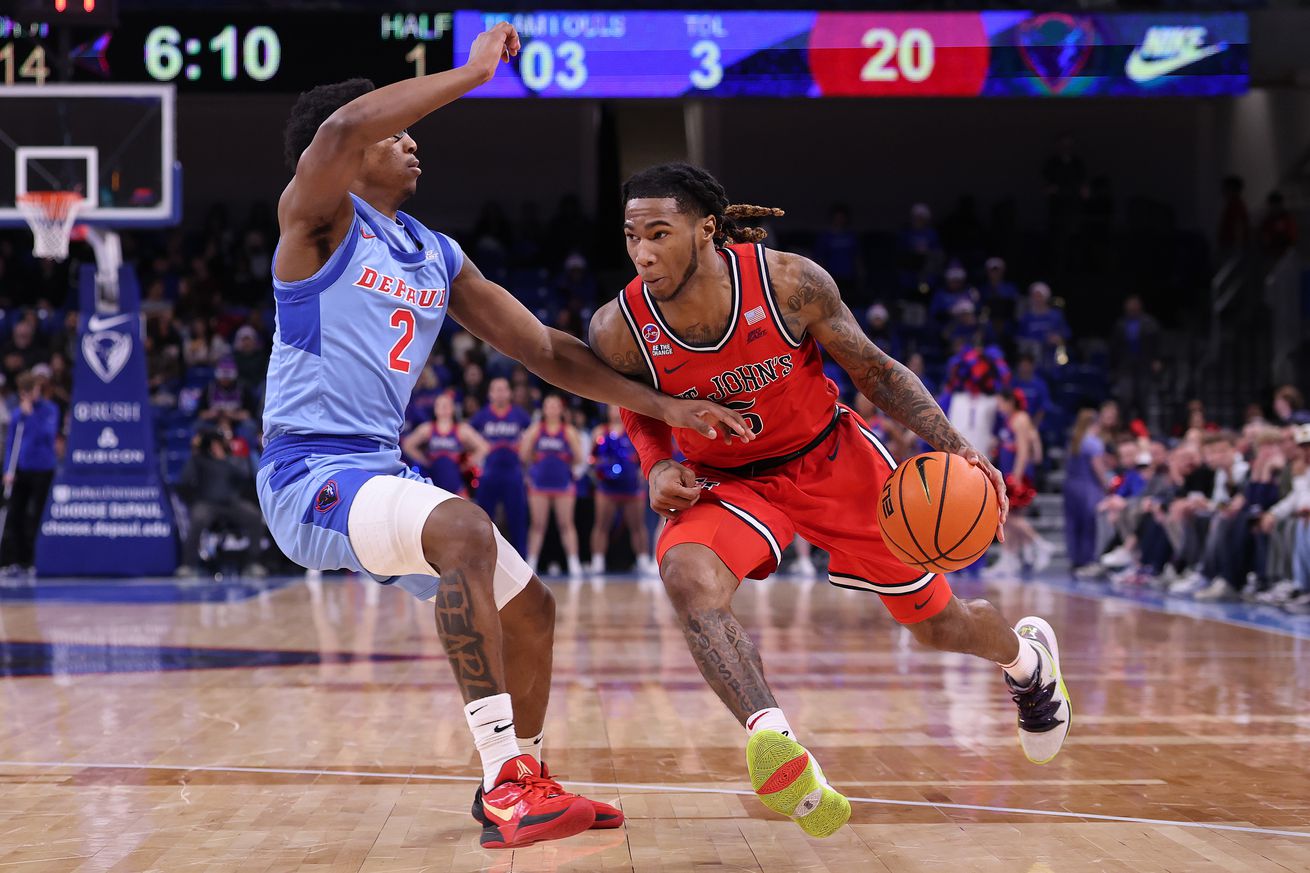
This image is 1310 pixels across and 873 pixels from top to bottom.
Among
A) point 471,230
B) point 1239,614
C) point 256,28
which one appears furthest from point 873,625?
point 471,230

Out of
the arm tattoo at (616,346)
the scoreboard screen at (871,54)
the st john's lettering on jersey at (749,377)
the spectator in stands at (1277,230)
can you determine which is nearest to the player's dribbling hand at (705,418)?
the st john's lettering on jersey at (749,377)

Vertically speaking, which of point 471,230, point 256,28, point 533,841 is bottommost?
point 533,841

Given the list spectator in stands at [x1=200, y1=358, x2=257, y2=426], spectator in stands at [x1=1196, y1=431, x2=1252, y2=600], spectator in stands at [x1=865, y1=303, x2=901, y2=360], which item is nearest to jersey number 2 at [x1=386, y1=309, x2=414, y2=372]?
spectator in stands at [x1=1196, y1=431, x2=1252, y2=600]

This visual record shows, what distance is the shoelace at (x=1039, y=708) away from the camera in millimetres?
4590

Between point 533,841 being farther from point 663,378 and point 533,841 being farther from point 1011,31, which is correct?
point 1011,31

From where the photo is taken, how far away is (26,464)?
44.9ft

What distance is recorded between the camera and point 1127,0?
15773 millimetres

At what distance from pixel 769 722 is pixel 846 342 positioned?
1.29 m

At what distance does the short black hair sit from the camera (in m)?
4.02

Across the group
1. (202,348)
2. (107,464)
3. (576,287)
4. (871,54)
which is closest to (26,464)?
(107,464)

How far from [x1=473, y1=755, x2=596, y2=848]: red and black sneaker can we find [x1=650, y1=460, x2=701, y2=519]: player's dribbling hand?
0.85 metres

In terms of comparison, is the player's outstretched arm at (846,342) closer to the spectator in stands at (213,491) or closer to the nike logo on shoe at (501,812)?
the nike logo on shoe at (501,812)

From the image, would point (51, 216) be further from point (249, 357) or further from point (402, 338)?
point (402, 338)

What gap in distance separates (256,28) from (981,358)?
8.07 m
